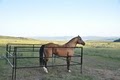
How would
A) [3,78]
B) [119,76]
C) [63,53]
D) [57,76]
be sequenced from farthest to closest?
[63,53] < [119,76] < [57,76] < [3,78]

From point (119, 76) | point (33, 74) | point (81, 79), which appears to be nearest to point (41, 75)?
point (33, 74)

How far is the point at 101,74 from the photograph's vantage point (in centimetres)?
1012

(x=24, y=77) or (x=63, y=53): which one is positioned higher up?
(x=63, y=53)

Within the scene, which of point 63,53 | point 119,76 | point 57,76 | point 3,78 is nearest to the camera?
point 3,78

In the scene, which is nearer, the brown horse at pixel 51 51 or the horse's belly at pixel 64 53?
the brown horse at pixel 51 51

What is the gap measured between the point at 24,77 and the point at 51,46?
1.95 m

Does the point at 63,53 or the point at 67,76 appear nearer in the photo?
the point at 67,76

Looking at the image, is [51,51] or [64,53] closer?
[51,51]

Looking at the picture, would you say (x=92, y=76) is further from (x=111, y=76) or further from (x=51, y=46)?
(x=51, y=46)

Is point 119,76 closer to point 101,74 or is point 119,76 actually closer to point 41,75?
point 101,74

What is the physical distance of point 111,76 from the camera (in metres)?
9.80

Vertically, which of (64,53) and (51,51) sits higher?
(51,51)

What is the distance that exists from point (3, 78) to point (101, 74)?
13.5 feet

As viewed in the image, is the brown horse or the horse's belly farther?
the horse's belly
